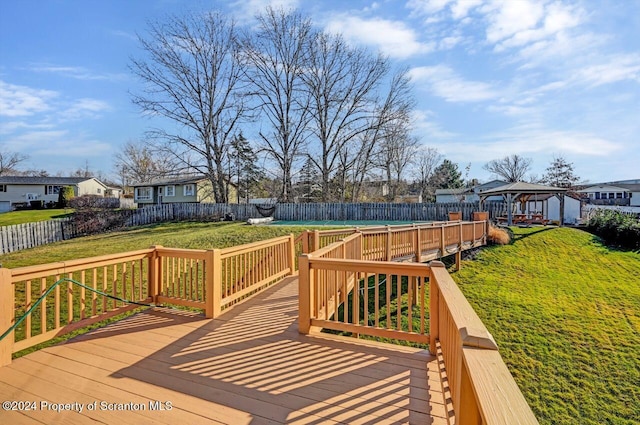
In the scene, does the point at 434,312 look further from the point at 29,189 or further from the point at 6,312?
the point at 29,189

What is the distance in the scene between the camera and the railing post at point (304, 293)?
3.56 m

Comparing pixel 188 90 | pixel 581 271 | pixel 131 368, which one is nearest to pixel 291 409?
pixel 131 368

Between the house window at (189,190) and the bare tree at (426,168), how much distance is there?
80.8ft

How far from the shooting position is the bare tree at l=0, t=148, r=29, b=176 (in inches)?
1716

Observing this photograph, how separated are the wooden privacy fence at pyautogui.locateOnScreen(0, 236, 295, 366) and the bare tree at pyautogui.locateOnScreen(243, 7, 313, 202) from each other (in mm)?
19978

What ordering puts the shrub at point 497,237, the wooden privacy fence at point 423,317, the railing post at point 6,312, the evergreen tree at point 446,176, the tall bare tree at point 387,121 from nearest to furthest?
the wooden privacy fence at point 423,317 → the railing post at point 6,312 → the shrub at point 497,237 → the tall bare tree at point 387,121 → the evergreen tree at point 446,176

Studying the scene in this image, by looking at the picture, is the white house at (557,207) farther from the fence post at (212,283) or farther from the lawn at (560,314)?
the fence post at (212,283)

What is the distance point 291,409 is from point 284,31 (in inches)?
1073

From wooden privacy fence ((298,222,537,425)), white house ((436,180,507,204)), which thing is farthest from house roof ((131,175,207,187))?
white house ((436,180,507,204))

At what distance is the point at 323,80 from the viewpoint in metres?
25.0

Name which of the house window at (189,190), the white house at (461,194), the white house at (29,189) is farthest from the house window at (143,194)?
the white house at (461,194)

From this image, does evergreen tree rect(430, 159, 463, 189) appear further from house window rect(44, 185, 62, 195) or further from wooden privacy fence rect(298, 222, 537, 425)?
house window rect(44, 185, 62, 195)

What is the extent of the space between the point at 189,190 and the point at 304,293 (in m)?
29.7

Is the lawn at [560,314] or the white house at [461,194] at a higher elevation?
the white house at [461,194]
